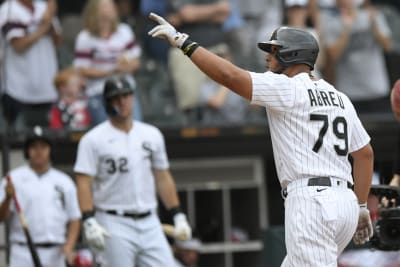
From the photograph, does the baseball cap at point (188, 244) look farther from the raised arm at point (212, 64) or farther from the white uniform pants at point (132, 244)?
the raised arm at point (212, 64)

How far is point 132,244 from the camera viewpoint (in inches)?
353

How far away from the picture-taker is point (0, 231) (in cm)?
1141

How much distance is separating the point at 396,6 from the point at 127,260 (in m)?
7.57

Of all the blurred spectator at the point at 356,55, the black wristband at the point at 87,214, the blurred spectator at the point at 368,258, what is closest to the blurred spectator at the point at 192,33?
the blurred spectator at the point at 356,55

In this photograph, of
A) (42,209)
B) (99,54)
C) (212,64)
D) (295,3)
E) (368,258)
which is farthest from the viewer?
(295,3)

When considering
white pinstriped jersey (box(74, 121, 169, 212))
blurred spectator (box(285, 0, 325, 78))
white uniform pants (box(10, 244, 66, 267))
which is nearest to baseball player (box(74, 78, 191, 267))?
white pinstriped jersey (box(74, 121, 169, 212))

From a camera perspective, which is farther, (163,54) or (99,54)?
(163,54)

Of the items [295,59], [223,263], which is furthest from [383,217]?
[223,263]

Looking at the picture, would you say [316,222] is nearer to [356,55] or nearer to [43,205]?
[43,205]

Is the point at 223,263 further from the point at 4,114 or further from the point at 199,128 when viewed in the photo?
the point at 4,114

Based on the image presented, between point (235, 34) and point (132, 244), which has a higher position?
point (235, 34)

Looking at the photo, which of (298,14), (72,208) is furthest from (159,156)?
(298,14)

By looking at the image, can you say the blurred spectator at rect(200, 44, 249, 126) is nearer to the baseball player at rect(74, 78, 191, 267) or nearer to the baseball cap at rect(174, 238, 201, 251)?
the baseball cap at rect(174, 238, 201, 251)

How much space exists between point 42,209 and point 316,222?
11.8 ft
